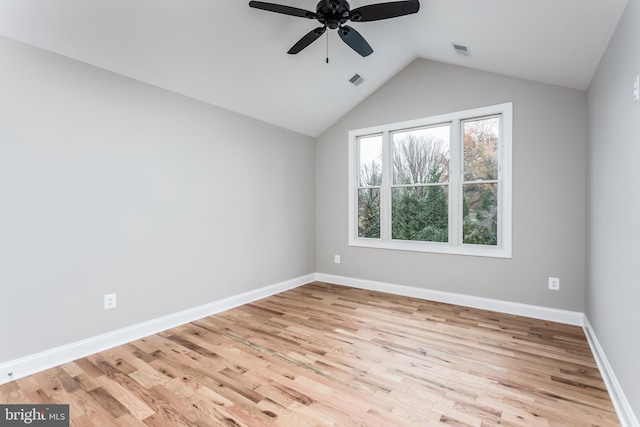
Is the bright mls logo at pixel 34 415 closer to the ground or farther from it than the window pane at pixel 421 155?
closer to the ground

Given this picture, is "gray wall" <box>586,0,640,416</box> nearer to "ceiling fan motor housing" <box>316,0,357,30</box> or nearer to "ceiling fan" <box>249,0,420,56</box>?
"ceiling fan" <box>249,0,420,56</box>

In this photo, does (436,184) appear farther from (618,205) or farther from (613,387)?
(613,387)

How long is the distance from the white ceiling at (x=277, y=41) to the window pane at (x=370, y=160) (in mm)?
958

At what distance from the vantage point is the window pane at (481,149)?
12.1 feet

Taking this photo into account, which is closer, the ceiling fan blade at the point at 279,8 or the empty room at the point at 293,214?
the empty room at the point at 293,214

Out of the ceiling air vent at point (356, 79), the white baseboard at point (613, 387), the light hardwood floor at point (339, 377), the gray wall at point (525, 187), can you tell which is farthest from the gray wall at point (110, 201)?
the white baseboard at point (613, 387)

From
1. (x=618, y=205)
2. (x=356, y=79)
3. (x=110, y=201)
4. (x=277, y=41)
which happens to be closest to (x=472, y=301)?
(x=618, y=205)

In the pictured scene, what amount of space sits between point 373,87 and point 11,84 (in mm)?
3689

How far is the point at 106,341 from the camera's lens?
2664mm

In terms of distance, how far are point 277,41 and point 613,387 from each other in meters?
3.65

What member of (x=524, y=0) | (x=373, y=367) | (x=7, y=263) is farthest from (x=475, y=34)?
(x=7, y=263)

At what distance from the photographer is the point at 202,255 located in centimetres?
346

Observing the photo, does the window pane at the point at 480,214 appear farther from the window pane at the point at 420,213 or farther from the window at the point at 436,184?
the window pane at the point at 420,213

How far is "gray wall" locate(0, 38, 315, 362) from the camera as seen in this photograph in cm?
224
